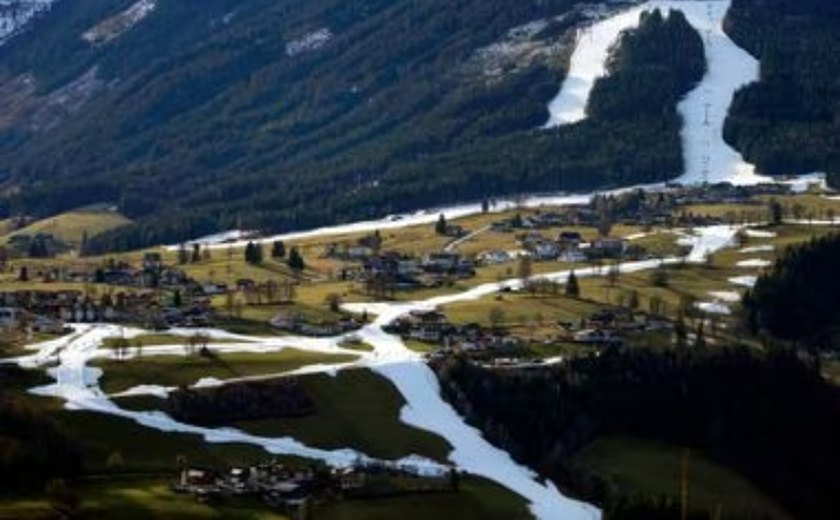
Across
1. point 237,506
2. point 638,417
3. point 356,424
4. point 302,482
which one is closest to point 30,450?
point 237,506

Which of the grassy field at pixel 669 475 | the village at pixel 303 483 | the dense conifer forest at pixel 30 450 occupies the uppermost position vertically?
the dense conifer forest at pixel 30 450

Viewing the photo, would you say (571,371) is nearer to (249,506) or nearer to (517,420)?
(517,420)

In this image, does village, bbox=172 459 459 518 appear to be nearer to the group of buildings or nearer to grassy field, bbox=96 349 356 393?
the group of buildings

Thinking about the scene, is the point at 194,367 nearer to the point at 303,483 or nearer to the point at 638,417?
the point at 303,483

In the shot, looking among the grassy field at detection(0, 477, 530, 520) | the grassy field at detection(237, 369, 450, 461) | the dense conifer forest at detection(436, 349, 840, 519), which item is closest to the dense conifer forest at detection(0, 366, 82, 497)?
the grassy field at detection(0, 477, 530, 520)

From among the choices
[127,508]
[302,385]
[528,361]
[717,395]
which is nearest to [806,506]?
[717,395]

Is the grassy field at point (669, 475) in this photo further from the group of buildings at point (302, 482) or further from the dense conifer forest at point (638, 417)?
the group of buildings at point (302, 482)

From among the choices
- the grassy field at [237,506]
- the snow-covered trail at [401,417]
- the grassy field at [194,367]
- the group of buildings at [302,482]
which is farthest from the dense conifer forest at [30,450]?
the grassy field at [194,367]
